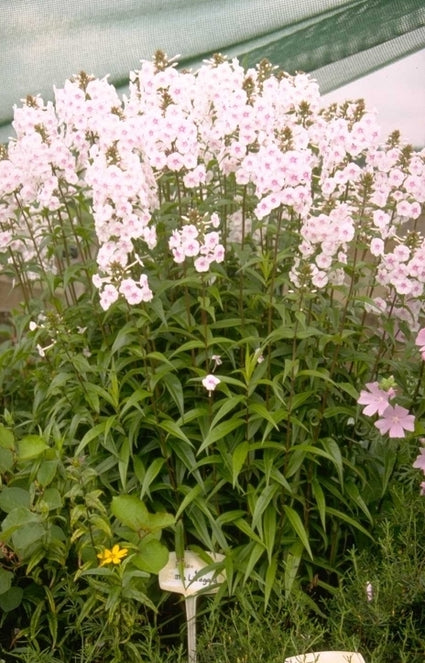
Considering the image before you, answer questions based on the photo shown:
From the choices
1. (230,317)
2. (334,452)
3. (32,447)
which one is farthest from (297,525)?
(32,447)

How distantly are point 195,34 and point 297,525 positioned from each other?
203cm

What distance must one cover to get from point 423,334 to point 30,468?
113 centimetres

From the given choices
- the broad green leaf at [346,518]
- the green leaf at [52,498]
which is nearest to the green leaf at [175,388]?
the green leaf at [52,498]

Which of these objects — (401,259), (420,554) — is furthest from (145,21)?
(420,554)

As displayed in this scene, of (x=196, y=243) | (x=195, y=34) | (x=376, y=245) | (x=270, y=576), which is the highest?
(x=195, y=34)

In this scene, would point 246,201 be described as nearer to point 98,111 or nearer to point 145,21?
point 98,111

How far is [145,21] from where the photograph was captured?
3598mm

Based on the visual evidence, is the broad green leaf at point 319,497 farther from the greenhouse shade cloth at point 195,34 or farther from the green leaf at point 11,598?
the greenhouse shade cloth at point 195,34

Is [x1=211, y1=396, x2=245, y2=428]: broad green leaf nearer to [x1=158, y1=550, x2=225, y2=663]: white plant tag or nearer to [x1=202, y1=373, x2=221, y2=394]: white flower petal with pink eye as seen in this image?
[x1=202, y1=373, x2=221, y2=394]: white flower petal with pink eye

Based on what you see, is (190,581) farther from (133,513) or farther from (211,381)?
(211,381)

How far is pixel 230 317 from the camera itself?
276 cm

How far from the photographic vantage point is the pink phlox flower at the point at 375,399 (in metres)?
2.43

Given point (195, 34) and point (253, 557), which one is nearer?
point (253, 557)

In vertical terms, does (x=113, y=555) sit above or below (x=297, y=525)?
above
